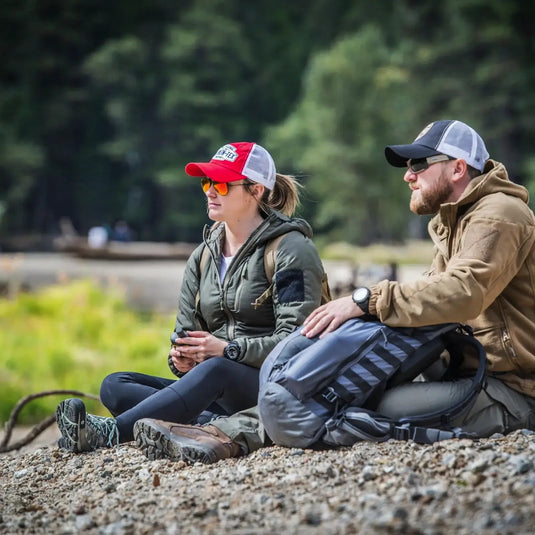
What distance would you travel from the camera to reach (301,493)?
351 cm

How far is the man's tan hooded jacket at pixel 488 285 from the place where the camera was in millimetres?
3842

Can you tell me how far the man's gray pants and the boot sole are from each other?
32.0 inches

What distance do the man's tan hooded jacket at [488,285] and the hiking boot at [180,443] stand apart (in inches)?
37.2

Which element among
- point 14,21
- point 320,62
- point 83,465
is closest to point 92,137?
point 14,21

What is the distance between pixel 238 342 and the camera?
4453 millimetres

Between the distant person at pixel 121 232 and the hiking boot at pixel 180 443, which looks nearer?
the hiking boot at pixel 180 443

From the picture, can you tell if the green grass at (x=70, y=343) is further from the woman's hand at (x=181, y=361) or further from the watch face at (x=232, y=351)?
the watch face at (x=232, y=351)

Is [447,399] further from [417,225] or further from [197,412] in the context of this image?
[417,225]

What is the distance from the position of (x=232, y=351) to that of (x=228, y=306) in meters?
0.25

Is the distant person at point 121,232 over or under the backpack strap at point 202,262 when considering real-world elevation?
under

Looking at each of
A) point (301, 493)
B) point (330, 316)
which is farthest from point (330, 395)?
point (301, 493)

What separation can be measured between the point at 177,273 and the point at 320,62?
2563 centimetres

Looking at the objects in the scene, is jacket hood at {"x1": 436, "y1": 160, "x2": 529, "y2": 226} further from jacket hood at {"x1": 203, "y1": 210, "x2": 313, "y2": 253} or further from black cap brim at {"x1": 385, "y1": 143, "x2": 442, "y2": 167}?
jacket hood at {"x1": 203, "y1": 210, "x2": 313, "y2": 253}

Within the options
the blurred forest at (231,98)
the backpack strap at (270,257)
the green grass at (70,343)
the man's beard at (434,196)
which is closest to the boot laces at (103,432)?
the backpack strap at (270,257)
